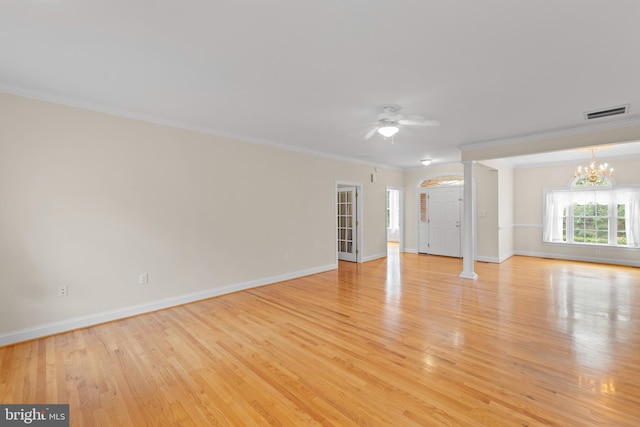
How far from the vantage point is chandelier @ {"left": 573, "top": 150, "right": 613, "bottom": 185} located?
6.32m

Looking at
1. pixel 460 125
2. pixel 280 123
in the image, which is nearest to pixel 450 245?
pixel 460 125

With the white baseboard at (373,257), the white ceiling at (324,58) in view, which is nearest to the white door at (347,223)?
the white baseboard at (373,257)

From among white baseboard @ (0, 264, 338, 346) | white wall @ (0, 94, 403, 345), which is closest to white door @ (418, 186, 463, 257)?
white wall @ (0, 94, 403, 345)

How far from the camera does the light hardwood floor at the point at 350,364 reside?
1.93 metres

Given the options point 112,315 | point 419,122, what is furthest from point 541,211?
point 112,315

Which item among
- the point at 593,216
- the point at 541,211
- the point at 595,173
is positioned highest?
the point at 595,173

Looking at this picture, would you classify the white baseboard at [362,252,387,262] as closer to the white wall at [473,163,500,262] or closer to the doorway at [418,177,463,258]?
the doorway at [418,177,463,258]

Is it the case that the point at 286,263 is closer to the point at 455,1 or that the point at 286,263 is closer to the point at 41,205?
the point at 41,205

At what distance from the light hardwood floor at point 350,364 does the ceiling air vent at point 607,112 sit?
2.58m

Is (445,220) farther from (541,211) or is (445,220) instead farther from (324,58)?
(324,58)

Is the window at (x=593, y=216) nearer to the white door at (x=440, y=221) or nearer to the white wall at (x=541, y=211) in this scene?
the white wall at (x=541, y=211)

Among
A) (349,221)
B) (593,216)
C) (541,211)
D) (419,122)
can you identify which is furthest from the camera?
(541,211)

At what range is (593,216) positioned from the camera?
23.5 ft

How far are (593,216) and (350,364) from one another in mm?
8159
